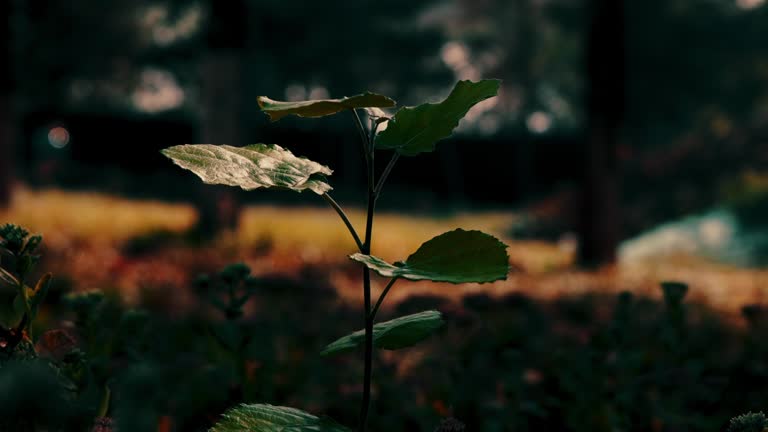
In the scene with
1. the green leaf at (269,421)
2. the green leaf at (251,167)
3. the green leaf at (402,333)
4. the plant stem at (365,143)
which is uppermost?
the plant stem at (365,143)

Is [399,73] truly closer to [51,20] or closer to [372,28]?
[372,28]

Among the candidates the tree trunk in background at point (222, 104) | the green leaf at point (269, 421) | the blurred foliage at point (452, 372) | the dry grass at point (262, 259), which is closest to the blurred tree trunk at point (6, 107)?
the dry grass at point (262, 259)

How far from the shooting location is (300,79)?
93.7ft

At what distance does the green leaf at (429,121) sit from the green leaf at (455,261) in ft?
0.42

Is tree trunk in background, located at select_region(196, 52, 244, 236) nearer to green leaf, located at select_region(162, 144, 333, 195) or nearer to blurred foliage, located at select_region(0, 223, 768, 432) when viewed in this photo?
blurred foliage, located at select_region(0, 223, 768, 432)

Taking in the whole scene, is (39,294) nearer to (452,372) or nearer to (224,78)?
(452,372)

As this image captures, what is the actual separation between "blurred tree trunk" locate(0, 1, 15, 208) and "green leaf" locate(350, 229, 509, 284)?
27.0 feet

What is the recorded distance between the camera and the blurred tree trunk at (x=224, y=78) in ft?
24.1

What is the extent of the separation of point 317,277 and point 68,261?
59.3 inches

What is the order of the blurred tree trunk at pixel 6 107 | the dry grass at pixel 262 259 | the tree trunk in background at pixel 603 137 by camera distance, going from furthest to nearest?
the blurred tree trunk at pixel 6 107, the tree trunk in background at pixel 603 137, the dry grass at pixel 262 259

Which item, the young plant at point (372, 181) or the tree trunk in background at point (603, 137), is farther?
the tree trunk in background at point (603, 137)

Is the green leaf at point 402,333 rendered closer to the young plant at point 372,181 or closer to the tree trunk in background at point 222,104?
the young plant at point 372,181

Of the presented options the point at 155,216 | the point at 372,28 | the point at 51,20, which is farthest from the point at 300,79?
the point at 155,216

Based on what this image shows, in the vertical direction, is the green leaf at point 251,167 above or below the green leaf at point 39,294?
above
